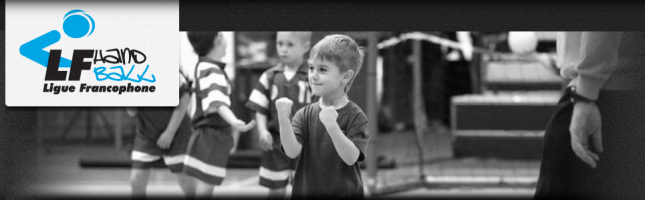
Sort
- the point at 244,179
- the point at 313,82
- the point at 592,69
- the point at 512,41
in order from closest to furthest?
the point at 313,82 → the point at 592,69 → the point at 512,41 → the point at 244,179

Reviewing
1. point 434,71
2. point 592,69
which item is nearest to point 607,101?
point 592,69

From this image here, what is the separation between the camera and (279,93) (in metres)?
4.28

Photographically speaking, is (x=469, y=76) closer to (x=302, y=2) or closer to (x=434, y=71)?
(x=434, y=71)

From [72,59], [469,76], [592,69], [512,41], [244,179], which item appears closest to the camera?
[72,59]

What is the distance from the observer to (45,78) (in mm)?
3553

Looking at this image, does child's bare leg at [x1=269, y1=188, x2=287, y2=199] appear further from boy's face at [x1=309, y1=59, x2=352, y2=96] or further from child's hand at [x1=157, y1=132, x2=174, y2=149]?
boy's face at [x1=309, y1=59, x2=352, y2=96]

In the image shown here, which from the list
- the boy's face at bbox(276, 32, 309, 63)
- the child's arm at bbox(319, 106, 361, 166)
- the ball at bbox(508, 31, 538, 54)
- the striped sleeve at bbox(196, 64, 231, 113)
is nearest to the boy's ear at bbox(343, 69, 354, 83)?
the child's arm at bbox(319, 106, 361, 166)

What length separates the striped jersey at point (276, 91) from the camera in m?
4.22

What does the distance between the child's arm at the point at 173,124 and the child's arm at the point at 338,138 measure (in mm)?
1380

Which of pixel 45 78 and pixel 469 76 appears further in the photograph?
pixel 469 76

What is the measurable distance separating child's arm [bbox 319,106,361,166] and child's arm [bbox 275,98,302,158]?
125 millimetres

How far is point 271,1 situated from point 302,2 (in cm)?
13

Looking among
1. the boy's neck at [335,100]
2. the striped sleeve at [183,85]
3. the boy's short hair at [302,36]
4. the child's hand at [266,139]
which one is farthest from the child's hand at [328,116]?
the striped sleeve at [183,85]

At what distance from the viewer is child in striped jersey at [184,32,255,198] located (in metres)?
4.34
